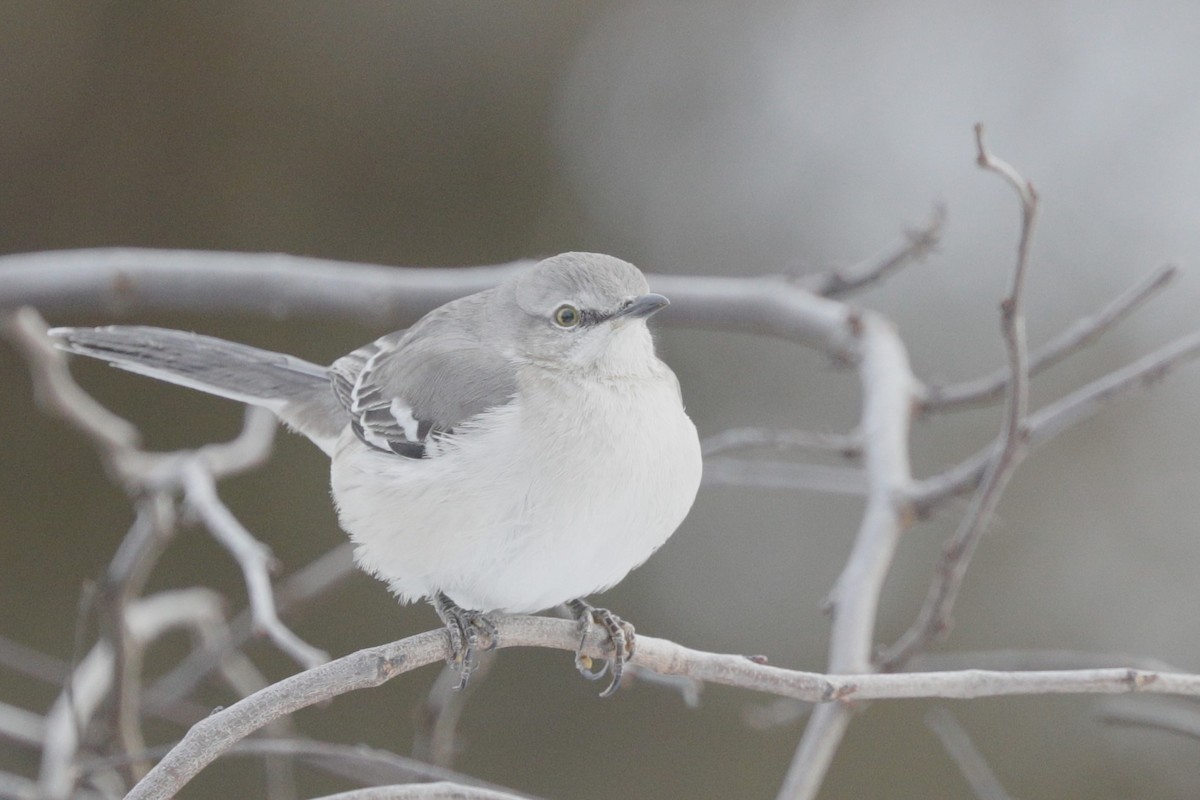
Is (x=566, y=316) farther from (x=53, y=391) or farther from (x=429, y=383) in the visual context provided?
(x=53, y=391)

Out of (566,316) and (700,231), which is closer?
(566,316)

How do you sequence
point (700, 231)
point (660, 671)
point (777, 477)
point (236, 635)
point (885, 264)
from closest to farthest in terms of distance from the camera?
point (660, 671)
point (885, 264)
point (777, 477)
point (236, 635)
point (700, 231)

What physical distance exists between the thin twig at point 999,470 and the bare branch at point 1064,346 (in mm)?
218

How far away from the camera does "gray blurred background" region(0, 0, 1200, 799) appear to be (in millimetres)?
4113

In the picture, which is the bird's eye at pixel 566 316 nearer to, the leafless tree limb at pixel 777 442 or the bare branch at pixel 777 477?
the leafless tree limb at pixel 777 442

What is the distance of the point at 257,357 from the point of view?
224 cm

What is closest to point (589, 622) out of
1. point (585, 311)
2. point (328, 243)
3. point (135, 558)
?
point (585, 311)

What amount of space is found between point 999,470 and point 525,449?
709 mm

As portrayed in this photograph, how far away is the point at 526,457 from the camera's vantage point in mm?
1522

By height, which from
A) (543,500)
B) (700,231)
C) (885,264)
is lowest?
(543,500)

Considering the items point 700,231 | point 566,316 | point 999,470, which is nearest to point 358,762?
point 566,316

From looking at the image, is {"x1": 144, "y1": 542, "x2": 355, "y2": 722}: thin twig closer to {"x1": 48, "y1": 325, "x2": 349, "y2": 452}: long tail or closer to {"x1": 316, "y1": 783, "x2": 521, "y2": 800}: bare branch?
{"x1": 48, "y1": 325, "x2": 349, "y2": 452}: long tail

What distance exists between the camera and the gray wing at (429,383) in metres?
1.71

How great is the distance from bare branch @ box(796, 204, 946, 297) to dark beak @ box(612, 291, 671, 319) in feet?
2.83
